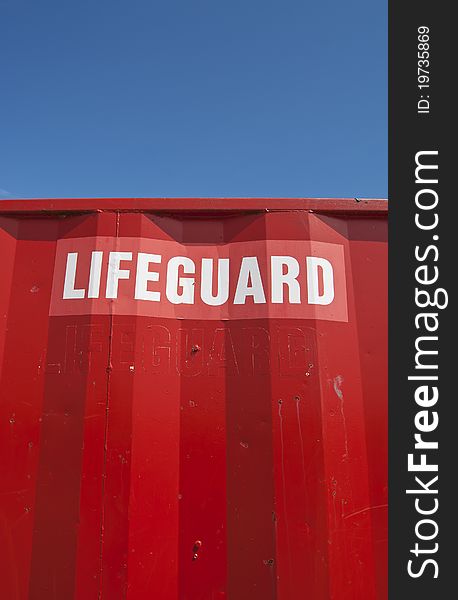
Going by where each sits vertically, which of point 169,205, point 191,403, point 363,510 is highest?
point 169,205

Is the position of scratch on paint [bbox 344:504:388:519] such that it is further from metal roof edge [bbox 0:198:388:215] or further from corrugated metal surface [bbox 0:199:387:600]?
metal roof edge [bbox 0:198:388:215]

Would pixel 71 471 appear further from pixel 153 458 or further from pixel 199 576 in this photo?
pixel 199 576

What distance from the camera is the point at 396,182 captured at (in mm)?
1875

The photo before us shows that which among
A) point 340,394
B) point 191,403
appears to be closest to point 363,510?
point 340,394

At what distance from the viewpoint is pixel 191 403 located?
201 cm

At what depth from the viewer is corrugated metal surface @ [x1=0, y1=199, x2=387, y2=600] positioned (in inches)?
73.9

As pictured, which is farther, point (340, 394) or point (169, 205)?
point (169, 205)

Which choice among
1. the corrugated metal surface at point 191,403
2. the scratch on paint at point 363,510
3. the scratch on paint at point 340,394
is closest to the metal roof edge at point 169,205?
the corrugated metal surface at point 191,403

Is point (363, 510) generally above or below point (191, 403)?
below

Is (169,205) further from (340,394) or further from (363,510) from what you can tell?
(363,510)

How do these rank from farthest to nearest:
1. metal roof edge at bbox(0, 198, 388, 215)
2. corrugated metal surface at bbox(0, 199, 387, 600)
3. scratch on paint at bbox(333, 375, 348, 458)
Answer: metal roof edge at bbox(0, 198, 388, 215) → scratch on paint at bbox(333, 375, 348, 458) → corrugated metal surface at bbox(0, 199, 387, 600)

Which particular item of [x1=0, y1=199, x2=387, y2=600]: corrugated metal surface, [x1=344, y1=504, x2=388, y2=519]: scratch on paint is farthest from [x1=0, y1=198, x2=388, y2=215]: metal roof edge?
[x1=344, y1=504, x2=388, y2=519]: scratch on paint

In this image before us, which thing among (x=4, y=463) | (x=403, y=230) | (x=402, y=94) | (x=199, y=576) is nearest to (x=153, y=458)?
(x=199, y=576)

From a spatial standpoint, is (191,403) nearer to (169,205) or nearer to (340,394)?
(340,394)
